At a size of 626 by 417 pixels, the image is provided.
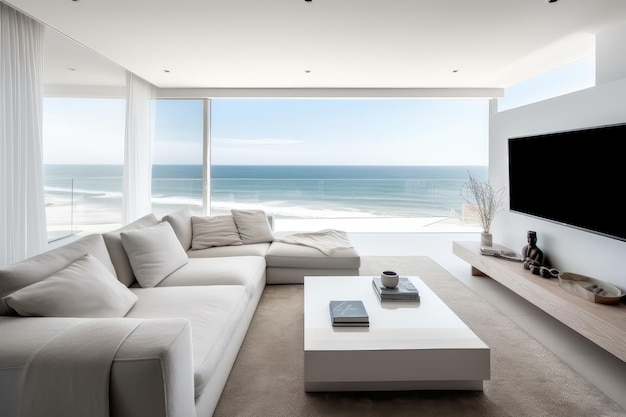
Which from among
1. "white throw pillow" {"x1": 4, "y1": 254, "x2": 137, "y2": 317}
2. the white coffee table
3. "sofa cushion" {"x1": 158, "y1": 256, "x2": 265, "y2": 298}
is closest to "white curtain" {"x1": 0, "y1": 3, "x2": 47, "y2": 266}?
"sofa cushion" {"x1": 158, "y1": 256, "x2": 265, "y2": 298}

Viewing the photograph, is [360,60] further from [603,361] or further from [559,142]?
[603,361]

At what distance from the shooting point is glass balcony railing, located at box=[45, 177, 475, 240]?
19.3ft

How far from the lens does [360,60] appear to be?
4.13m

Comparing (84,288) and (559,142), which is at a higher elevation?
(559,142)

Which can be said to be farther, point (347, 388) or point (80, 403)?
point (347, 388)

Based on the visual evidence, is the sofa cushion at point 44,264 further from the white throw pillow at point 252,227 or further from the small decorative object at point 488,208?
the small decorative object at point 488,208

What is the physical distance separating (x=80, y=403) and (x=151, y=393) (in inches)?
8.6

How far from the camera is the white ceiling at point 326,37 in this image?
9.29 feet

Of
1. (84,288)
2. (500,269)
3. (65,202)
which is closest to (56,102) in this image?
(65,202)

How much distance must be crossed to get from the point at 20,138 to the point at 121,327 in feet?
9.67

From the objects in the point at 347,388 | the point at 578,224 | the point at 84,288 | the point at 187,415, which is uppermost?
the point at 578,224

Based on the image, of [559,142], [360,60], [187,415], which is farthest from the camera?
[360,60]

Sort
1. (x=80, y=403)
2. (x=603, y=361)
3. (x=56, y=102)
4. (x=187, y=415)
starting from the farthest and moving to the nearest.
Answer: (x=56, y=102), (x=603, y=361), (x=187, y=415), (x=80, y=403)

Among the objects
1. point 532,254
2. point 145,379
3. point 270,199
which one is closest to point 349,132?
point 270,199
